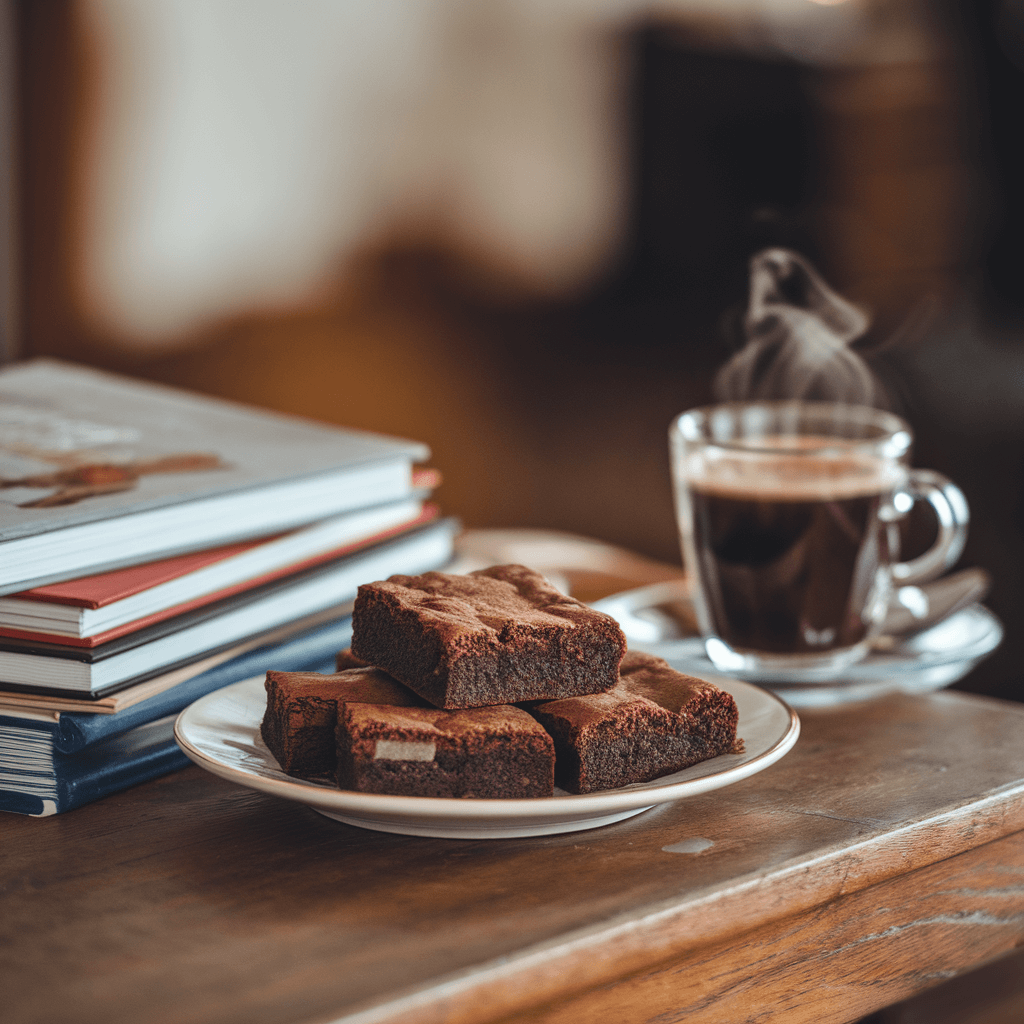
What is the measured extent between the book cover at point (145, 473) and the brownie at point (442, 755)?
24 centimetres

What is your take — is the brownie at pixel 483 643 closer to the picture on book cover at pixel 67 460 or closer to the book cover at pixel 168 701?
the book cover at pixel 168 701

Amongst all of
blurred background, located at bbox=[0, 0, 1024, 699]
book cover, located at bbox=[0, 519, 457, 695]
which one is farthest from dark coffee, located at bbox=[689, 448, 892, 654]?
blurred background, located at bbox=[0, 0, 1024, 699]

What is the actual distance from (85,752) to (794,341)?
0.71 meters

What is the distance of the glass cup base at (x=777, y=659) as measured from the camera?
92cm

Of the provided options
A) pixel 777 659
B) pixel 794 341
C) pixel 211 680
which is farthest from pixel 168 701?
pixel 794 341

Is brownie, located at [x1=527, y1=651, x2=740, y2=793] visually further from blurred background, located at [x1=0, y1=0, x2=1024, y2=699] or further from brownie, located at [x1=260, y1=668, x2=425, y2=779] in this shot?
blurred background, located at [x1=0, y1=0, x2=1024, y2=699]

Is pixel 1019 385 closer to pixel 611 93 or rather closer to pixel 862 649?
pixel 862 649

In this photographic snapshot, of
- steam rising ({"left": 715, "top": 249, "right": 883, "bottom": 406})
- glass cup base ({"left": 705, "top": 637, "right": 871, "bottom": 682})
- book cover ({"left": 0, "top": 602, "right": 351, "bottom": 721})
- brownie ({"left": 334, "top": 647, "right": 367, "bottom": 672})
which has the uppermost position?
steam rising ({"left": 715, "top": 249, "right": 883, "bottom": 406})

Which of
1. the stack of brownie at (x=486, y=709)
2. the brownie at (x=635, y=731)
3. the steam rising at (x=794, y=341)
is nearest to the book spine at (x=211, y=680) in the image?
the stack of brownie at (x=486, y=709)

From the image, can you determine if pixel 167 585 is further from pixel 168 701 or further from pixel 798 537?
pixel 798 537

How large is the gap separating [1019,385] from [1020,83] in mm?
576

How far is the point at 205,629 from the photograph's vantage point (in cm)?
76

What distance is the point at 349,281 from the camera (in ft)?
11.1

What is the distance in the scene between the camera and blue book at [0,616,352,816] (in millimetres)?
650
